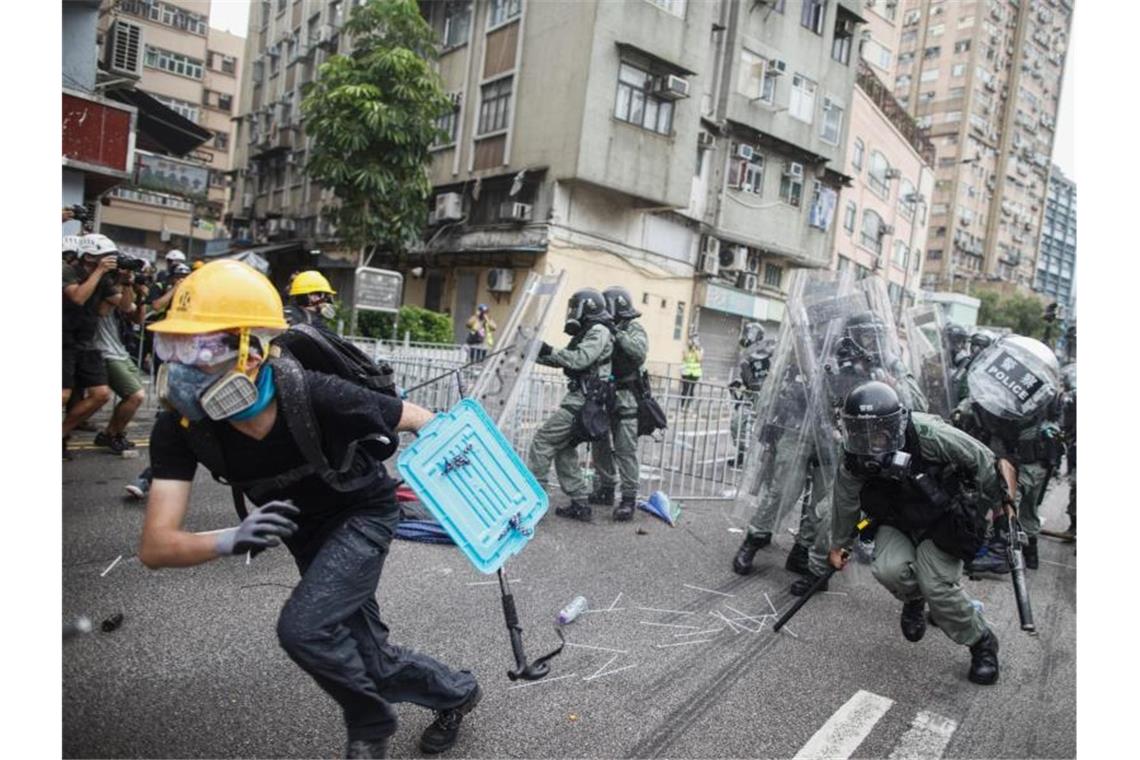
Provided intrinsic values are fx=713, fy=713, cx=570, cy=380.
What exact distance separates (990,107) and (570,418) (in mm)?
3214

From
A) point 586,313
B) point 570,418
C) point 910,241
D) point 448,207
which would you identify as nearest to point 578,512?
point 570,418

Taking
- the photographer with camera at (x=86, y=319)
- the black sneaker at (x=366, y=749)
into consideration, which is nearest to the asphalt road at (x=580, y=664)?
the black sneaker at (x=366, y=749)

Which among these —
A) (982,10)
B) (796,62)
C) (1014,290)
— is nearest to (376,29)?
(796,62)

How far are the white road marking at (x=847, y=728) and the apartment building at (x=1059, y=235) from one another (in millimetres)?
1905

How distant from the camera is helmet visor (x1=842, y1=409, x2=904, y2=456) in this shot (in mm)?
2986

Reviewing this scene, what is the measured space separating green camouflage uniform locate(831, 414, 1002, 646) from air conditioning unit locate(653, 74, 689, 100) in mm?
8801

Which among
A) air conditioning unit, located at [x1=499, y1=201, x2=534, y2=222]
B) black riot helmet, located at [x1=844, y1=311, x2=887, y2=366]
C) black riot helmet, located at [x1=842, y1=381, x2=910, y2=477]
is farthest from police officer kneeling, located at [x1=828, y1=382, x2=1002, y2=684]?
air conditioning unit, located at [x1=499, y1=201, x2=534, y2=222]

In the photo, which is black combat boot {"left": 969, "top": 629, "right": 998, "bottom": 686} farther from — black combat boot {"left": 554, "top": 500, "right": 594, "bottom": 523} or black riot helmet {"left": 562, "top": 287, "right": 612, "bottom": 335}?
black riot helmet {"left": 562, "top": 287, "right": 612, "bottom": 335}

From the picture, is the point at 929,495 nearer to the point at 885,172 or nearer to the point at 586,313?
the point at 586,313

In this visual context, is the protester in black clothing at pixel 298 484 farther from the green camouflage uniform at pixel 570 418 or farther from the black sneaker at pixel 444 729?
the green camouflage uniform at pixel 570 418

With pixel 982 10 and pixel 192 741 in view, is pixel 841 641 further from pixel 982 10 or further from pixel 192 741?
pixel 982 10

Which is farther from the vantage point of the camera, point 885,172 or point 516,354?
point 885,172

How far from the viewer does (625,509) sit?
524cm

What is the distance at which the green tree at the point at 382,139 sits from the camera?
899 centimetres
